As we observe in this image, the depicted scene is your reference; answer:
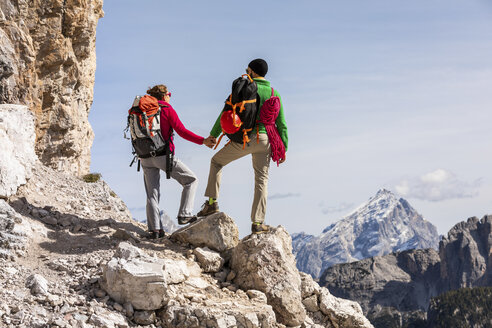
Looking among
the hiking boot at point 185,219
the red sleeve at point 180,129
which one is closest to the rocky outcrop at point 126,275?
the hiking boot at point 185,219

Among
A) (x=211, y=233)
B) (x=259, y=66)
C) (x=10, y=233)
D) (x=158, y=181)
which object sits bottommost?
(x=10, y=233)

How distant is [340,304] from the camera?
13.3 metres

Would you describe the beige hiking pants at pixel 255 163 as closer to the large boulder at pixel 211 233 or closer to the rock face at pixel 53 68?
the large boulder at pixel 211 233

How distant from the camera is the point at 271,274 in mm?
11766

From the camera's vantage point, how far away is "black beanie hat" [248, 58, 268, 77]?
12242 mm

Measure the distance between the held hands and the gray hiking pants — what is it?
716mm

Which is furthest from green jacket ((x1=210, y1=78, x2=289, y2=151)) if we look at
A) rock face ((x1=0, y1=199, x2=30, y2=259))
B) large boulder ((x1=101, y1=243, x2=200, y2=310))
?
rock face ((x1=0, y1=199, x2=30, y2=259))

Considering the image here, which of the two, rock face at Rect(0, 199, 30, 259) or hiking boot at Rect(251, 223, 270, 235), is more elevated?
hiking boot at Rect(251, 223, 270, 235)

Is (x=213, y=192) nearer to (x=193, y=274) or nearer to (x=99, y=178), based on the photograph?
(x=193, y=274)

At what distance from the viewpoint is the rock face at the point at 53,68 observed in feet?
52.3

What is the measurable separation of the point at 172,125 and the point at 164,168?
100 cm

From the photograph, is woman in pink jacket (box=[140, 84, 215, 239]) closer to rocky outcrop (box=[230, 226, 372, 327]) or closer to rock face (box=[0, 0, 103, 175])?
rocky outcrop (box=[230, 226, 372, 327])

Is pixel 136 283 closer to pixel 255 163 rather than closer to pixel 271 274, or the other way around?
pixel 271 274

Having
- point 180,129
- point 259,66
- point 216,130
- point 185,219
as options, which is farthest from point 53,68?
point 259,66
